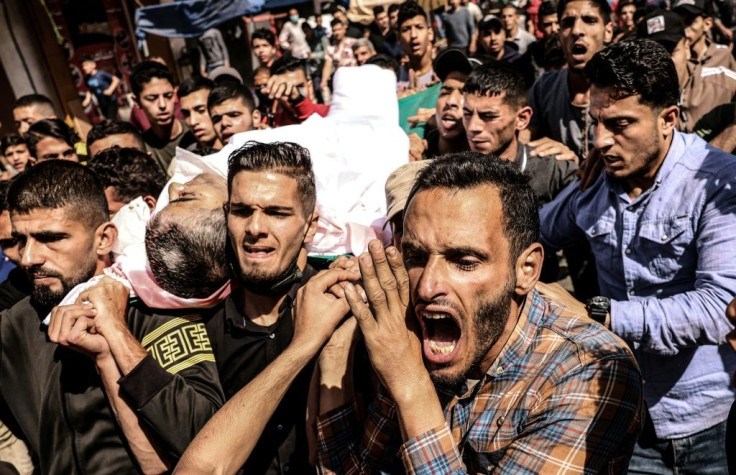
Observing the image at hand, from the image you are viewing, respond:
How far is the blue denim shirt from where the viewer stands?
209cm

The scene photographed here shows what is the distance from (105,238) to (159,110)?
3.38m

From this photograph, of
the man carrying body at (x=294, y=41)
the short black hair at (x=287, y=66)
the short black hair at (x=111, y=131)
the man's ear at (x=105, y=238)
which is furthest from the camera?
the man carrying body at (x=294, y=41)

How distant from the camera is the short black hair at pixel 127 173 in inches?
152

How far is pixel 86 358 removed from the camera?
2457mm

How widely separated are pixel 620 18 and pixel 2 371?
9417 mm

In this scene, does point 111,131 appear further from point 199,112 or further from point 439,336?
point 439,336

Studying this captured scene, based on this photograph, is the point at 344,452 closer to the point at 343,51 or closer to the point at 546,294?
the point at 546,294

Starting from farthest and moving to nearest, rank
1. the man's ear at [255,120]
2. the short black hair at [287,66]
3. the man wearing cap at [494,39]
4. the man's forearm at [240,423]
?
the man wearing cap at [494,39] < the short black hair at [287,66] < the man's ear at [255,120] < the man's forearm at [240,423]

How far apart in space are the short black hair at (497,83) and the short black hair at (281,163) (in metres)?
1.37

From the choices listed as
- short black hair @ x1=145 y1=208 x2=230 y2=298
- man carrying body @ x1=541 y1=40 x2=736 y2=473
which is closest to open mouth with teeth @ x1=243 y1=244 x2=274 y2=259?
short black hair @ x1=145 y1=208 x2=230 y2=298

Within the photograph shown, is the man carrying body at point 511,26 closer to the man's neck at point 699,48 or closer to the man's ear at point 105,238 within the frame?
the man's neck at point 699,48

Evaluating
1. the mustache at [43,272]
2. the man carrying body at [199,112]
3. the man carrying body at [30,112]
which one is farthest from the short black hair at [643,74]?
the man carrying body at [30,112]

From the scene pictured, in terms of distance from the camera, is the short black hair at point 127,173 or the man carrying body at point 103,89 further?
the man carrying body at point 103,89

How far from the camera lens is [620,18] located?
8.66 m
